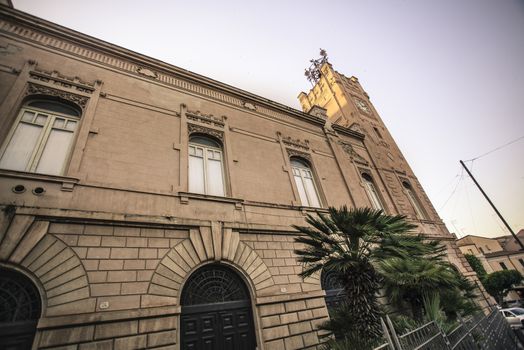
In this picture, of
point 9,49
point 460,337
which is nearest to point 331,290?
point 460,337

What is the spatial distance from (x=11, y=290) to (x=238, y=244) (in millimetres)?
4176

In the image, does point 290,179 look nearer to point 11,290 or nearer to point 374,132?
point 11,290

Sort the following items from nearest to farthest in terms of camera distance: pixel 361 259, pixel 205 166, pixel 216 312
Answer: pixel 361 259 → pixel 216 312 → pixel 205 166

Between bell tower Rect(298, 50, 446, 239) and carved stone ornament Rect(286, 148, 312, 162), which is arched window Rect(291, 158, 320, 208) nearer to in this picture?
carved stone ornament Rect(286, 148, 312, 162)

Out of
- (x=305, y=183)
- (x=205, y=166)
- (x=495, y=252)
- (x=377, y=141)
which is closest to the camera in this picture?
(x=205, y=166)

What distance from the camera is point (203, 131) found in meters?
8.16

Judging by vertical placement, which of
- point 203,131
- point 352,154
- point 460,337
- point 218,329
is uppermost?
point 352,154

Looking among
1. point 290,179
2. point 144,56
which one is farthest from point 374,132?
point 144,56

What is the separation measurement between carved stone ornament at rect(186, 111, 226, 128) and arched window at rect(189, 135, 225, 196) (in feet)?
1.96

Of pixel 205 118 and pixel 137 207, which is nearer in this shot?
pixel 137 207

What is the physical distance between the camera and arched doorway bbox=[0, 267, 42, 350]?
3523mm

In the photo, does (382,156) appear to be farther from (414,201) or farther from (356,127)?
(414,201)

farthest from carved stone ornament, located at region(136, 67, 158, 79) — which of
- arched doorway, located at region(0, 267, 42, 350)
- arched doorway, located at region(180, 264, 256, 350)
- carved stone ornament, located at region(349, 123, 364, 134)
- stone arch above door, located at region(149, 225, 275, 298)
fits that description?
carved stone ornament, located at region(349, 123, 364, 134)

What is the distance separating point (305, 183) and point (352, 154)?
5.10 metres
